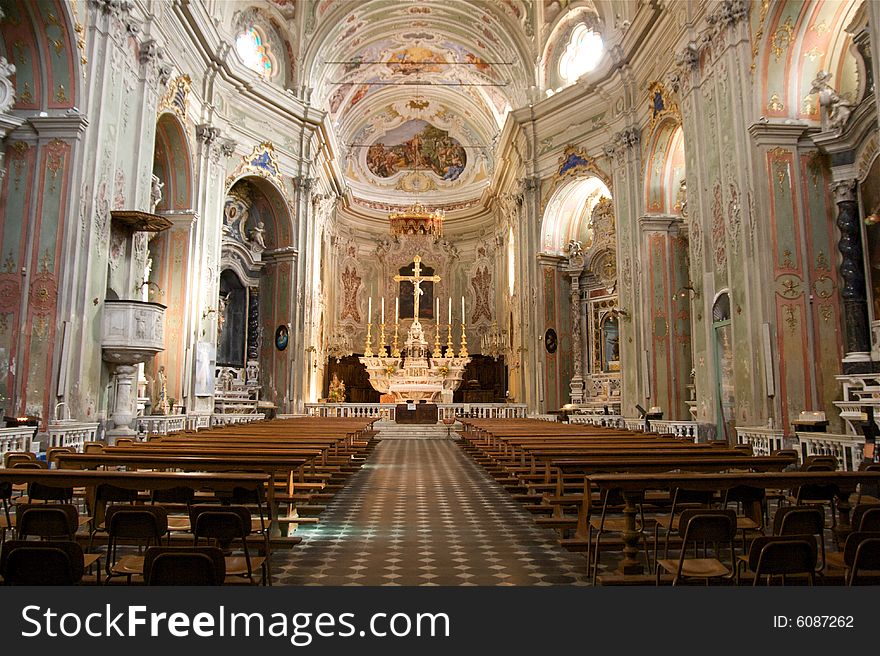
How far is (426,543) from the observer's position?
5.73 meters

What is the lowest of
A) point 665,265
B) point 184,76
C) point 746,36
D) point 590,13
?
point 665,265

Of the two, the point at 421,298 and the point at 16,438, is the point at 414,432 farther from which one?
the point at 421,298

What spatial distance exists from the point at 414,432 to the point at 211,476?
1492 centimetres

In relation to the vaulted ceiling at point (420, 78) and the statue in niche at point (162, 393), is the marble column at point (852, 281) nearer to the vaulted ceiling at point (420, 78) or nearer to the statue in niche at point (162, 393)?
the vaulted ceiling at point (420, 78)

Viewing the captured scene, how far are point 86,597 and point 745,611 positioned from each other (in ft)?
8.63

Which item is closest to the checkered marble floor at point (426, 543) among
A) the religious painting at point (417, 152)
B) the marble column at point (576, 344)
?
the marble column at point (576, 344)

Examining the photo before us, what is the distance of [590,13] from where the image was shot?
20641 mm

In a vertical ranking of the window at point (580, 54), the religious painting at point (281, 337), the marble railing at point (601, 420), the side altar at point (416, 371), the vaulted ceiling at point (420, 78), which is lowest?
the marble railing at point (601, 420)

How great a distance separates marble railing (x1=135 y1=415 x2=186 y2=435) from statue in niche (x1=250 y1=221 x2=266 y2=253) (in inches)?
345

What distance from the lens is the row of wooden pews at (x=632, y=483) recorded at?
14.8 ft

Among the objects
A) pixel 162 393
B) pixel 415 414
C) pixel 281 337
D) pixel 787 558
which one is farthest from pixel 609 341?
pixel 787 558

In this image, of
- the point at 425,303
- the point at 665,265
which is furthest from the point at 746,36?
the point at 425,303

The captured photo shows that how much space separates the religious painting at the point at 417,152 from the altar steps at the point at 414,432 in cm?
1556

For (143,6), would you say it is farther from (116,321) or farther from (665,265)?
(665,265)
